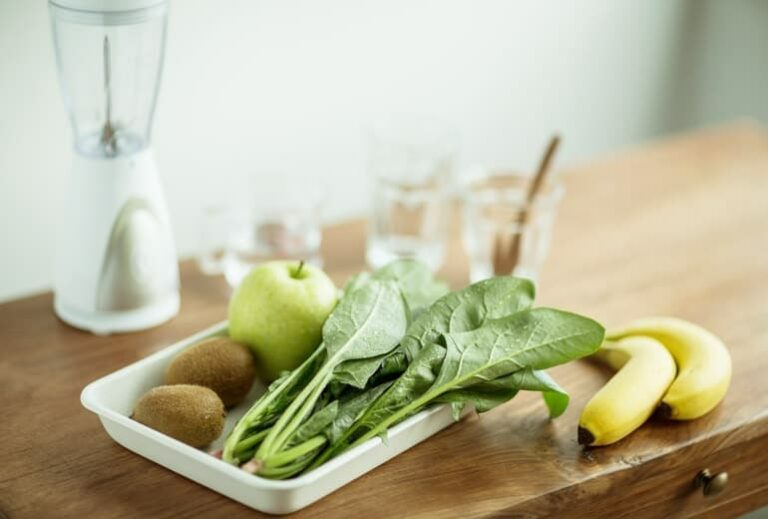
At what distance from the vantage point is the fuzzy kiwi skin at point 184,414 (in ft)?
3.38

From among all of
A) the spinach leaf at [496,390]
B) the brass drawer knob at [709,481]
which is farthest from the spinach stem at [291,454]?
the brass drawer knob at [709,481]

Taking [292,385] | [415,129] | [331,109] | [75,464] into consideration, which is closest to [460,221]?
[415,129]

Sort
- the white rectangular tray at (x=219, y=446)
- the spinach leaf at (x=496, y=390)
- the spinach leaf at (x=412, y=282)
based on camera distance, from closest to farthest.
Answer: the white rectangular tray at (x=219, y=446) < the spinach leaf at (x=496, y=390) < the spinach leaf at (x=412, y=282)

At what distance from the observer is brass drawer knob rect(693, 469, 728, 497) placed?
45.2 inches

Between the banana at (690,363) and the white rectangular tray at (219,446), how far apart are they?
229 mm

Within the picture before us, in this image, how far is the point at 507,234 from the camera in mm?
1414

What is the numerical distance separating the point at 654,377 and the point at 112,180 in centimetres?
59

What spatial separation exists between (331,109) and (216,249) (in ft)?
1.23

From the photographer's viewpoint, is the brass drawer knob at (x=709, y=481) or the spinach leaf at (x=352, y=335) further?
the brass drawer knob at (x=709, y=481)

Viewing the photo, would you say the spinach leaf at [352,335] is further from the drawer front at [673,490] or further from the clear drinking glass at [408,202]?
the clear drinking glass at [408,202]

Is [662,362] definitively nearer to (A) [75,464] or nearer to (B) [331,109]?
(A) [75,464]

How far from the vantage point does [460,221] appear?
1606 mm

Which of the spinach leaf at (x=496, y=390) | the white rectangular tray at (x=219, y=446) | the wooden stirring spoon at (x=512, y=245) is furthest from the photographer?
the wooden stirring spoon at (x=512, y=245)

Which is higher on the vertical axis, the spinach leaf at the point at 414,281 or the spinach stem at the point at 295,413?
the spinach leaf at the point at 414,281
